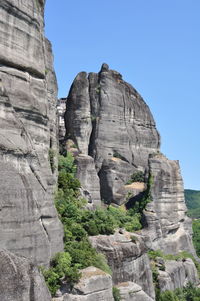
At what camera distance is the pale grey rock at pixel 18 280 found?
45.7 ft

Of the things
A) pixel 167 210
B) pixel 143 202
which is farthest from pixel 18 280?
pixel 167 210

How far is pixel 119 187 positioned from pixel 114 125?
742 cm

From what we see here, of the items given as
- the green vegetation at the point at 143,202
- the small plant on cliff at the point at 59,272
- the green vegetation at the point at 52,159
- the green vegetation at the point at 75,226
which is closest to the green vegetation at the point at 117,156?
the green vegetation at the point at 143,202

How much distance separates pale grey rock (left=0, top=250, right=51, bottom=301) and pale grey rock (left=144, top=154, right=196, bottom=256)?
27550mm

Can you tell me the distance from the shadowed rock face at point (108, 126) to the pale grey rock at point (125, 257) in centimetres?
1392

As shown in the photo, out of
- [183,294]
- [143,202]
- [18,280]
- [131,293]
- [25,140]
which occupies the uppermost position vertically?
[25,140]

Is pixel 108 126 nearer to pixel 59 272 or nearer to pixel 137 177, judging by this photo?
pixel 137 177

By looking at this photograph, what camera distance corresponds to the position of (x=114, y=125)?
48.3 m

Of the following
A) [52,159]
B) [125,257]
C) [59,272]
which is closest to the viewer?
[59,272]

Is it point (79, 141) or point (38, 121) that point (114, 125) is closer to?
point (79, 141)

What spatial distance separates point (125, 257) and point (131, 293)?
2.71 m

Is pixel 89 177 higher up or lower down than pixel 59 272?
higher up

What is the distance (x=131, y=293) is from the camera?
27.4 metres

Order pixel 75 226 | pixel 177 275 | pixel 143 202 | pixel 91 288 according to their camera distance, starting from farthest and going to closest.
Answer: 1. pixel 143 202
2. pixel 177 275
3. pixel 75 226
4. pixel 91 288
